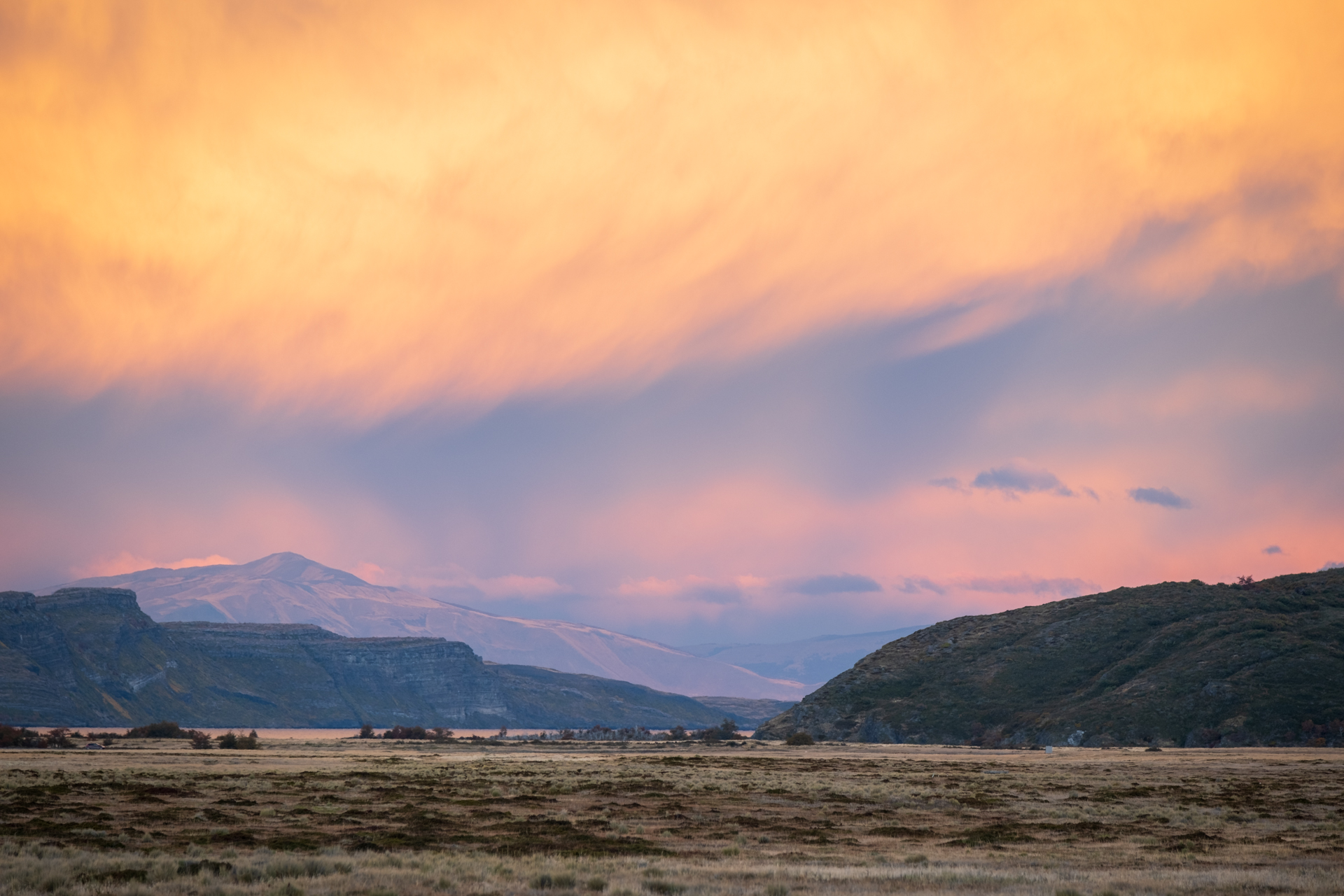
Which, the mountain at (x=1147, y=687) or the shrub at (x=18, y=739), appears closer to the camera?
the shrub at (x=18, y=739)

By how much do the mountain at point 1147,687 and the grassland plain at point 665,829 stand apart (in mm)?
54229

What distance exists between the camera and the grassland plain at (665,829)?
1056 inches

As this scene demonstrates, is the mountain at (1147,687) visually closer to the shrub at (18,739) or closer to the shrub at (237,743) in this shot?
the shrub at (237,743)

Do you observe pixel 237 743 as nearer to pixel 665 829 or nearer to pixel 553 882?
pixel 665 829

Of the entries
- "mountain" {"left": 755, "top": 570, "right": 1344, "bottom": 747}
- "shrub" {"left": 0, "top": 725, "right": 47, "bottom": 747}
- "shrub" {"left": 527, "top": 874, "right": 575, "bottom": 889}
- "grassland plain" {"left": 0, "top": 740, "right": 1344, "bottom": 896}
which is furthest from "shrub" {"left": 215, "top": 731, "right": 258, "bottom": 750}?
"shrub" {"left": 527, "top": 874, "right": 575, "bottom": 889}

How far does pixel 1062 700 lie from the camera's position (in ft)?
564

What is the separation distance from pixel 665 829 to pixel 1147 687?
141 m

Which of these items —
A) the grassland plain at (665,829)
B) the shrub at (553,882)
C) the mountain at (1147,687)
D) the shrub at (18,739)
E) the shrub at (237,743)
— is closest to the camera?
the shrub at (553,882)

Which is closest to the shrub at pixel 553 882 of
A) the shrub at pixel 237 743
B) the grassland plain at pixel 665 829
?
the grassland plain at pixel 665 829

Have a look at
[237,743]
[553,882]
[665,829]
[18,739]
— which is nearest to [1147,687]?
[665,829]

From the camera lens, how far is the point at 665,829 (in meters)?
44.8

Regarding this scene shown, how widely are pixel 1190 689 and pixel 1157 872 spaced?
144826 millimetres

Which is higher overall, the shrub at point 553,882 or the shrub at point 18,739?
the shrub at point 553,882

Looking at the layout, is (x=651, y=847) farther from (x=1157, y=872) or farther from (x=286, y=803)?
(x=286, y=803)
